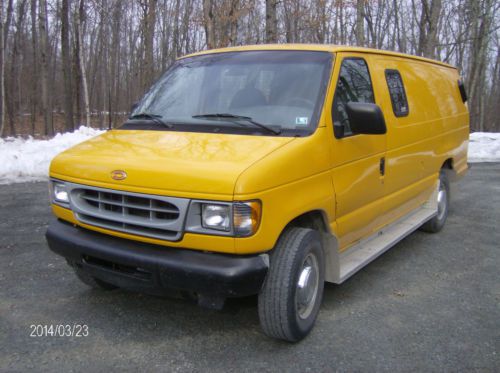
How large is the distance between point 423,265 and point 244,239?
3.06 m

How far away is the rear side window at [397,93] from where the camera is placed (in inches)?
194

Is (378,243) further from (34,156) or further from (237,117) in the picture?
(34,156)

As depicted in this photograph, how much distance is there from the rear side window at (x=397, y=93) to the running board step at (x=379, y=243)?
1.22 m

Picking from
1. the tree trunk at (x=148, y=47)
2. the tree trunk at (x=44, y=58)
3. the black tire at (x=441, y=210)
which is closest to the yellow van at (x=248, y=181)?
the black tire at (x=441, y=210)

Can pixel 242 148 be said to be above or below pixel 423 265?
above

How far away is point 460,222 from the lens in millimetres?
7141

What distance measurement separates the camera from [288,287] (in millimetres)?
3264

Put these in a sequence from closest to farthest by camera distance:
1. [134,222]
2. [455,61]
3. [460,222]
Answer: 1. [134,222]
2. [460,222]
3. [455,61]

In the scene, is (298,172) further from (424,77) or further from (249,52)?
(424,77)

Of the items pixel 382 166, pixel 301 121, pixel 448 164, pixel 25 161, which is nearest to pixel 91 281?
pixel 301 121

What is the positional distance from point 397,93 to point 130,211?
10.2ft

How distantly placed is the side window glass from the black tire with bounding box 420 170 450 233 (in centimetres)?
257

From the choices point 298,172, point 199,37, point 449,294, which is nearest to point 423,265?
point 449,294

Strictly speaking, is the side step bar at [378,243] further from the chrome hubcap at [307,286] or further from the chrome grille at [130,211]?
the chrome grille at [130,211]
